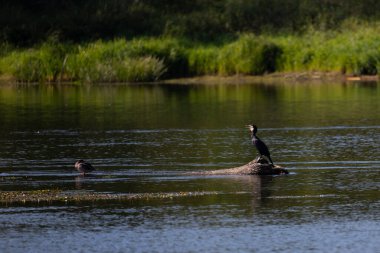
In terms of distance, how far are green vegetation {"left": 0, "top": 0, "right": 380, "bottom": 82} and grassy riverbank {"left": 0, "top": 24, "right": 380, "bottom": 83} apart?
0.05 metres

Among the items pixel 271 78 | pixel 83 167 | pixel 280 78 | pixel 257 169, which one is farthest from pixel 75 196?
pixel 271 78

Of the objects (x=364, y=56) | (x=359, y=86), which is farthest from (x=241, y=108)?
(x=364, y=56)

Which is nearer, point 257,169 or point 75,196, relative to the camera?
point 75,196

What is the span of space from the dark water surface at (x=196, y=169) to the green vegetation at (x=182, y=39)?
1027 centimetres

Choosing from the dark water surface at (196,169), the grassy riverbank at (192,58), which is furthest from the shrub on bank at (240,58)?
the dark water surface at (196,169)

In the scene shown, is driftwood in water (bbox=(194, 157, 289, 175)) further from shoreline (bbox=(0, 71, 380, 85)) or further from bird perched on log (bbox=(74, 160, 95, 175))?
shoreline (bbox=(0, 71, 380, 85))

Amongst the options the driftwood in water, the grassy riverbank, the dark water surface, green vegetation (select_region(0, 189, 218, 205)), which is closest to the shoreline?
the grassy riverbank

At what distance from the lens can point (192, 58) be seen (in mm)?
54188

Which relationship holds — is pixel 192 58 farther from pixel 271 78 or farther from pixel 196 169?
pixel 196 169

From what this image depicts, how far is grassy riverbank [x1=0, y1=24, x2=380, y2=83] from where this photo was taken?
52.4m

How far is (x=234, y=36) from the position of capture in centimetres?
5703

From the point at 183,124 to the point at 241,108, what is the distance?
16.7 feet

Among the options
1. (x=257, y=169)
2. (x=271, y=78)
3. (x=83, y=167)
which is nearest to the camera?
(x=257, y=169)

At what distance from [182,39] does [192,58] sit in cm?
328
